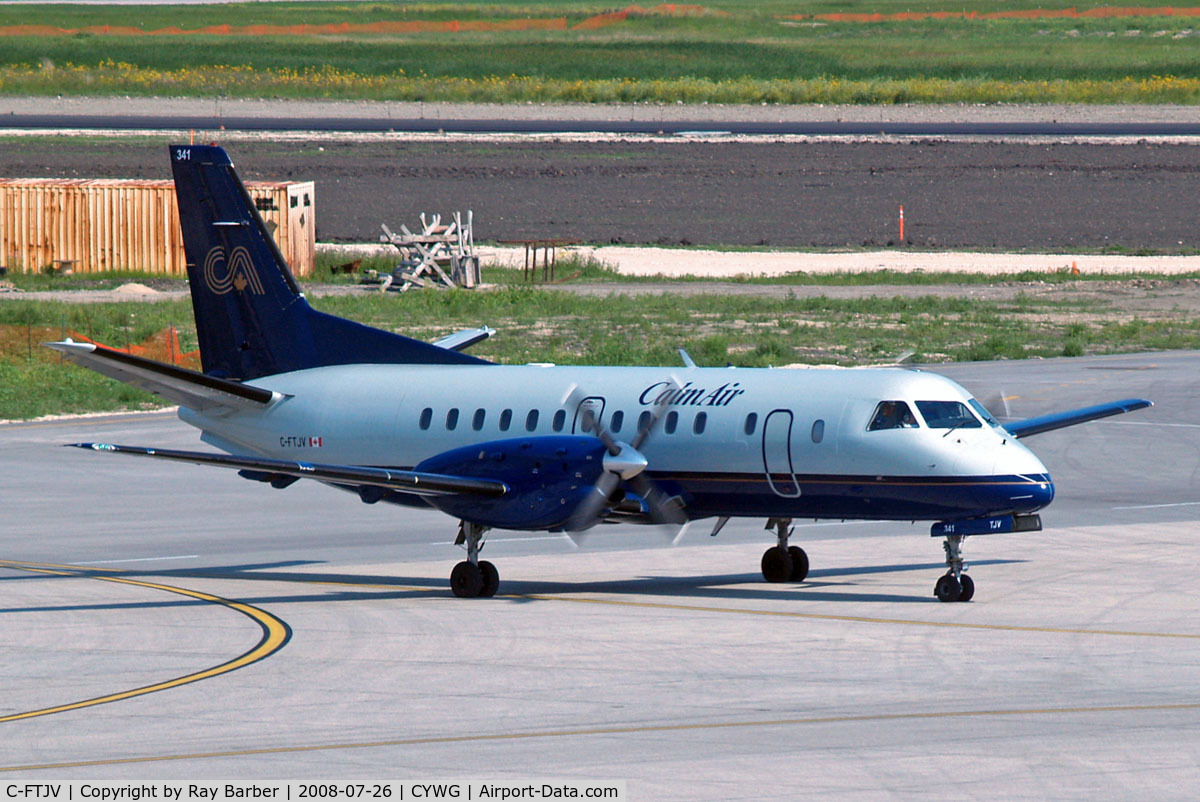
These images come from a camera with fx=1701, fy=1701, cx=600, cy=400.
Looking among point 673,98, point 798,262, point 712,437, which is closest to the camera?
point 712,437

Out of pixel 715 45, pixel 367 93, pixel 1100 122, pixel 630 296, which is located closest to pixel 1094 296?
pixel 630 296

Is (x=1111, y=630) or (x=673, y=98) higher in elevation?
(x=673, y=98)

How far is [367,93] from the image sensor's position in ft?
541

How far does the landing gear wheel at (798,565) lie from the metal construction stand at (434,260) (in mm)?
43999

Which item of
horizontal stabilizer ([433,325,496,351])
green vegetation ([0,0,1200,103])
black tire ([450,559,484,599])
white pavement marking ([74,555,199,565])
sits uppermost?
green vegetation ([0,0,1200,103])

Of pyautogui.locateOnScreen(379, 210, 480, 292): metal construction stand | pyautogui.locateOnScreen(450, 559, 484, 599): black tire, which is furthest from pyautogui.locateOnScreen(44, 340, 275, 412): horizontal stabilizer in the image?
→ pyautogui.locateOnScreen(379, 210, 480, 292): metal construction stand

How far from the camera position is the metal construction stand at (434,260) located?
70125mm

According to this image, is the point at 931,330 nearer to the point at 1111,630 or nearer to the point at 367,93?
the point at 1111,630

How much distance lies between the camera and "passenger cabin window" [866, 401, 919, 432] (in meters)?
24.9

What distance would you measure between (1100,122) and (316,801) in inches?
5625

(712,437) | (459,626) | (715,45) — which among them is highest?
(715,45)

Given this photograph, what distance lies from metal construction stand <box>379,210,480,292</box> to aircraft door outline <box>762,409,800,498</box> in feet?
149

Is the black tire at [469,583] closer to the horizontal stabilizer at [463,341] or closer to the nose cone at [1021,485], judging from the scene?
the horizontal stabilizer at [463,341]

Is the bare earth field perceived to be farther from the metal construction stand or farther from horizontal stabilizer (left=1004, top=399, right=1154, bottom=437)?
horizontal stabilizer (left=1004, top=399, right=1154, bottom=437)
